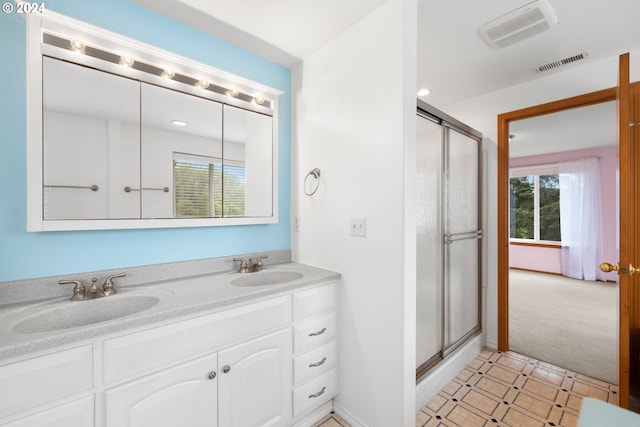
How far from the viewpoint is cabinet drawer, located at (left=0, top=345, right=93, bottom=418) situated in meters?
0.84

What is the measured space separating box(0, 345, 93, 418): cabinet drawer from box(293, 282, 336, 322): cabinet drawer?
90 centimetres

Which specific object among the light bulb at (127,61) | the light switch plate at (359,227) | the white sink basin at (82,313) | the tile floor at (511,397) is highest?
the light bulb at (127,61)

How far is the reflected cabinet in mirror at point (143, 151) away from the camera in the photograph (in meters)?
1.30

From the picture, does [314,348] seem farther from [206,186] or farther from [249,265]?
[206,186]

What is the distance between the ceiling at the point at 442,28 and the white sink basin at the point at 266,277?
1.54m

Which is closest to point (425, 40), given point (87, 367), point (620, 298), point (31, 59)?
point (620, 298)

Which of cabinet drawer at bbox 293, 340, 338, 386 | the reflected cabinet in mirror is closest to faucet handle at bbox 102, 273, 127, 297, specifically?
the reflected cabinet in mirror

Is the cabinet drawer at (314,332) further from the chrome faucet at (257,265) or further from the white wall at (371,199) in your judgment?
the chrome faucet at (257,265)

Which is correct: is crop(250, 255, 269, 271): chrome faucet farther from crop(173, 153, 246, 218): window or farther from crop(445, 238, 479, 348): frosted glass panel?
crop(445, 238, 479, 348): frosted glass panel

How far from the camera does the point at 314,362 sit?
5.45 ft

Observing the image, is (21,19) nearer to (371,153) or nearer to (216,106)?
(216,106)

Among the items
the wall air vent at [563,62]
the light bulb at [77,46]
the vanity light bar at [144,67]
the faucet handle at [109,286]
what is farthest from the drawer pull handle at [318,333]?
the wall air vent at [563,62]

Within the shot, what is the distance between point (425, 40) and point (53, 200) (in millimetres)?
2370

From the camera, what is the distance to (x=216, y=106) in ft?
5.95
